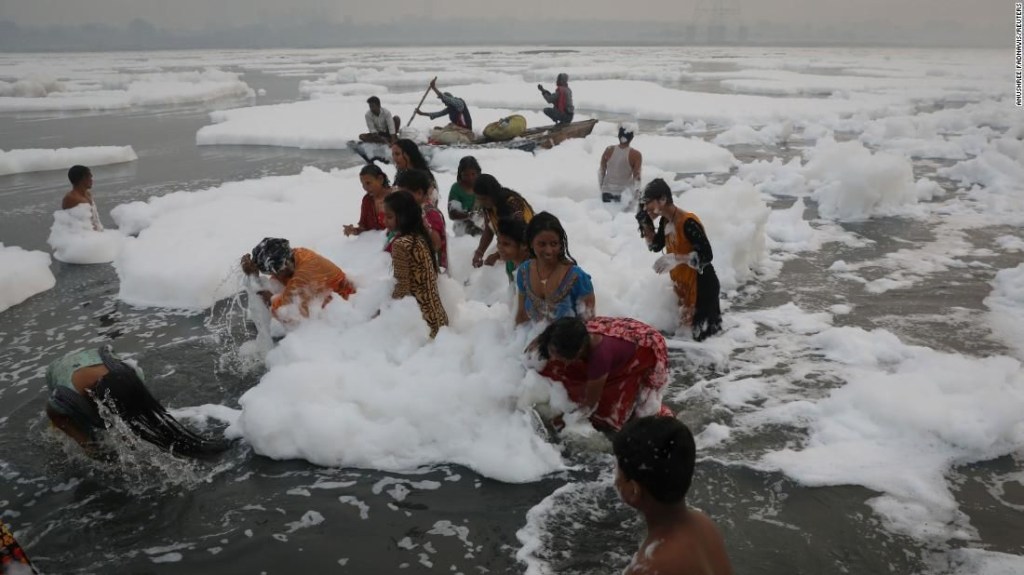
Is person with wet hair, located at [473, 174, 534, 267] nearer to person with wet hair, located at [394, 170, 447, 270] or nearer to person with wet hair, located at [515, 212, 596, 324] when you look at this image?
person with wet hair, located at [394, 170, 447, 270]

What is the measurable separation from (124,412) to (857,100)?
27355mm

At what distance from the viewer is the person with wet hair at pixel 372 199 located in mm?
6135

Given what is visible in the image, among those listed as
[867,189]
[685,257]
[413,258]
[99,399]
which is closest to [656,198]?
[685,257]

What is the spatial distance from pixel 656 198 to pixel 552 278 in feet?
4.79

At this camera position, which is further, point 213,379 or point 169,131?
point 169,131

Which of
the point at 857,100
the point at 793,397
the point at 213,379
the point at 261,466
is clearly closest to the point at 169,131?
the point at 213,379

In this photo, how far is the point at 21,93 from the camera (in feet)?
103

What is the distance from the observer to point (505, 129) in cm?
1266

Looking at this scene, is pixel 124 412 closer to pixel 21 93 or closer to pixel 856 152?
pixel 856 152

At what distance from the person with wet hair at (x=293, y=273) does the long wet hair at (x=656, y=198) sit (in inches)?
93.5

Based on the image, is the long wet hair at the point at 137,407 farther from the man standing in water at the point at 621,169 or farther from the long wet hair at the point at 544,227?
the man standing in water at the point at 621,169

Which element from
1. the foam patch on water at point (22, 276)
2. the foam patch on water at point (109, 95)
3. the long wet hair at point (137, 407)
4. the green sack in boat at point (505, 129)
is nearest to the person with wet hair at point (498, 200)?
the long wet hair at point (137, 407)

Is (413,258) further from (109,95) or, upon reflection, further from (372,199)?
(109,95)

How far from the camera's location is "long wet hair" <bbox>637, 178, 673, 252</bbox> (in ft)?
15.9
